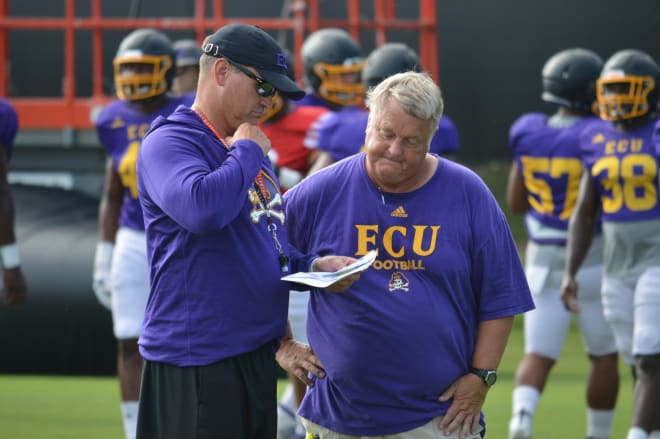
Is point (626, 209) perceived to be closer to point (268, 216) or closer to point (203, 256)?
point (268, 216)

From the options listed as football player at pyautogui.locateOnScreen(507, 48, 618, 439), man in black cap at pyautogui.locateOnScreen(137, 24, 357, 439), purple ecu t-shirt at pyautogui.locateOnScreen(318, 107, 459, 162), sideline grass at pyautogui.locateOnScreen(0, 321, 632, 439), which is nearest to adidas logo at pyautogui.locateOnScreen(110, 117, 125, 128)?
purple ecu t-shirt at pyautogui.locateOnScreen(318, 107, 459, 162)

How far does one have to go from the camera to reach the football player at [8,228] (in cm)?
591

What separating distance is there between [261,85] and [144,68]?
316cm

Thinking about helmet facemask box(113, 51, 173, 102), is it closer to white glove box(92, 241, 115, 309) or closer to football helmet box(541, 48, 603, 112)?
white glove box(92, 241, 115, 309)

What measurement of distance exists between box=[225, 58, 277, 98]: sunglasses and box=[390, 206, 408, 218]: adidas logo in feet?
1.63

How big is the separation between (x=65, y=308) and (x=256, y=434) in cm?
507

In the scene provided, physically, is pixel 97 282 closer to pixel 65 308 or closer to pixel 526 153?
pixel 65 308

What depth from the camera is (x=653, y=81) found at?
5.95 metres

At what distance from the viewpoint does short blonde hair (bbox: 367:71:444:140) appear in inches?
132

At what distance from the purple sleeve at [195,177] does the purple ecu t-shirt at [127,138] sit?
2935 mm

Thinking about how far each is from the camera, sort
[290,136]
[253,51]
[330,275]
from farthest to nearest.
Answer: [290,136]
[253,51]
[330,275]

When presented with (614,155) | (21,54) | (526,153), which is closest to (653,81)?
(614,155)

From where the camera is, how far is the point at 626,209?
5.82m

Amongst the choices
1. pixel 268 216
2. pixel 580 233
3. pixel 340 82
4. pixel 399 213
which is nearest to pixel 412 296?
pixel 399 213
